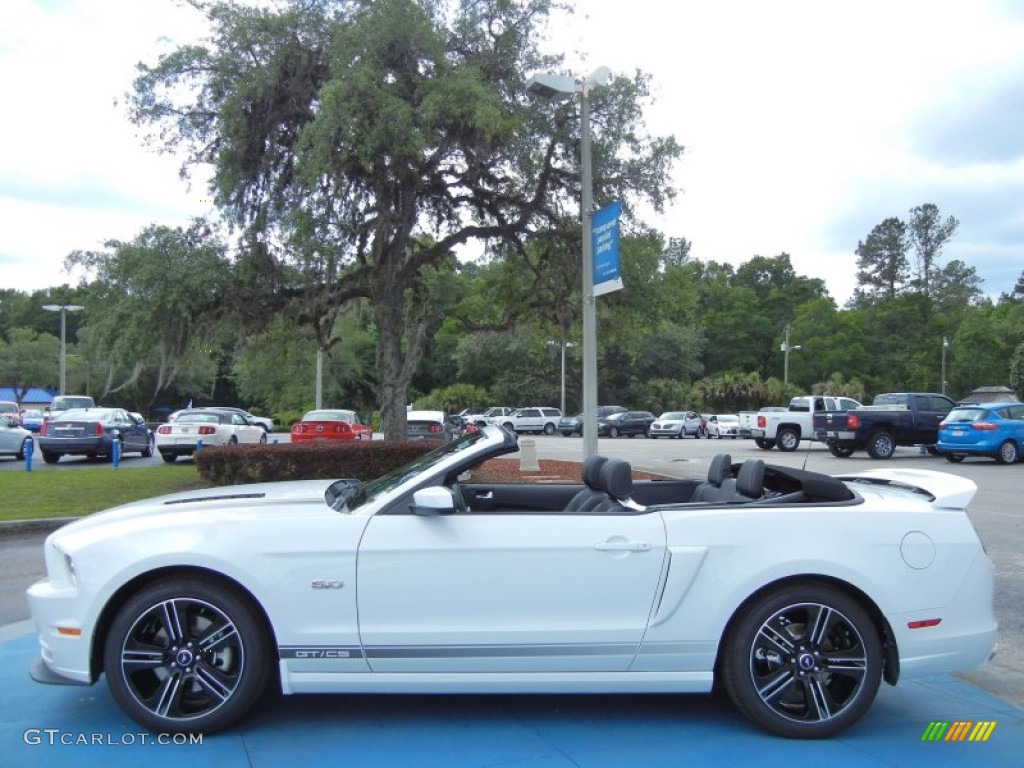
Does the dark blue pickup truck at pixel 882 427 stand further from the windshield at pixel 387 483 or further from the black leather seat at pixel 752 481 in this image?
the windshield at pixel 387 483

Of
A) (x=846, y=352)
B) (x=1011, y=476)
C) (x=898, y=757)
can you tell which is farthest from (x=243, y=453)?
(x=846, y=352)

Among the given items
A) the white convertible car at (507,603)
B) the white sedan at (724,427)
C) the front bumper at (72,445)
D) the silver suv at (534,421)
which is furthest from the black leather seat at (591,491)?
the silver suv at (534,421)

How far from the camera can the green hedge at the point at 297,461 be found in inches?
568

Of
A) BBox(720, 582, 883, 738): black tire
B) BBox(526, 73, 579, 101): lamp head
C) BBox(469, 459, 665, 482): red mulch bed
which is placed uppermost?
BBox(526, 73, 579, 101): lamp head

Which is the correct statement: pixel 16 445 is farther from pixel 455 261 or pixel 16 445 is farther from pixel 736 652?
pixel 736 652

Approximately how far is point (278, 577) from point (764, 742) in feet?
8.01

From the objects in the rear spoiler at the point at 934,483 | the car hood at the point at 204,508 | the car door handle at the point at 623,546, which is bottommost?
the car door handle at the point at 623,546

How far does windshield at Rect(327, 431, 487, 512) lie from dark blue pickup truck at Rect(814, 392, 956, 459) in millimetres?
21750

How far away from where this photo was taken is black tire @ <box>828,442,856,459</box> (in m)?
24.8

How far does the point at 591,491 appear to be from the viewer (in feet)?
16.3

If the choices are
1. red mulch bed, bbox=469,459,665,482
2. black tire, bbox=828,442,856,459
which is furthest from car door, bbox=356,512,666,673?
black tire, bbox=828,442,856,459

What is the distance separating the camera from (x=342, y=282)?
773 inches

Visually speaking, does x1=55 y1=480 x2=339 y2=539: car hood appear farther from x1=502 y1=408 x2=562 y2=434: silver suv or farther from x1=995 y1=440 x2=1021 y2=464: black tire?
x1=502 y1=408 x2=562 y2=434: silver suv

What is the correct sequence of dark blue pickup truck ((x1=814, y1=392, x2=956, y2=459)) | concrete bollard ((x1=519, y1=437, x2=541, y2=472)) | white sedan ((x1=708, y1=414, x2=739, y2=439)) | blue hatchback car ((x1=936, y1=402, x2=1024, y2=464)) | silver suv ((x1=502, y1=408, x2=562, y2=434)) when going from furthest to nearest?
silver suv ((x1=502, y1=408, x2=562, y2=434)), white sedan ((x1=708, y1=414, x2=739, y2=439)), dark blue pickup truck ((x1=814, y1=392, x2=956, y2=459)), blue hatchback car ((x1=936, y1=402, x2=1024, y2=464)), concrete bollard ((x1=519, y1=437, x2=541, y2=472))
